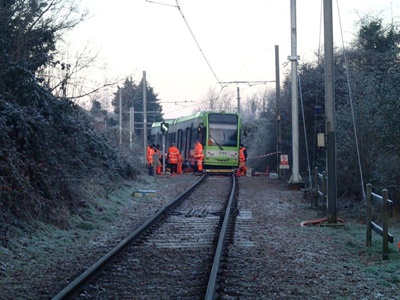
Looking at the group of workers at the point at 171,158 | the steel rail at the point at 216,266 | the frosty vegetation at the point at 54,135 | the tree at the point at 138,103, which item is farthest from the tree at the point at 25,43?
the tree at the point at 138,103

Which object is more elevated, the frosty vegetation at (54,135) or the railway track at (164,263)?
the frosty vegetation at (54,135)

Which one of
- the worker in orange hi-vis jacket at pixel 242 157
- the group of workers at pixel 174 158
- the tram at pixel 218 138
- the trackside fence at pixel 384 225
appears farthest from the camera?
the worker in orange hi-vis jacket at pixel 242 157

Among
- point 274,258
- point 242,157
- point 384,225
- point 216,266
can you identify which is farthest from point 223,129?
point 216,266

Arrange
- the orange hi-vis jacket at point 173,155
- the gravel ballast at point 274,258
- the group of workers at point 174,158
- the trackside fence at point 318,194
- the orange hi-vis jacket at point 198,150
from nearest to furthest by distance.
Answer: the gravel ballast at point 274,258, the trackside fence at point 318,194, the group of workers at point 174,158, the orange hi-vis jacket at point 198,150, the orange hi-vis jacket at point 173,155

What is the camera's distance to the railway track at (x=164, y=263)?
811 cm

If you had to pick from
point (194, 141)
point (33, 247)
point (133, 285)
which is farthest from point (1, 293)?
point (194, 141)

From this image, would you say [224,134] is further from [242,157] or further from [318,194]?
[318,194]

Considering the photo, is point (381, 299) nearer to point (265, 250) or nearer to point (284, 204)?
point (265, 250)

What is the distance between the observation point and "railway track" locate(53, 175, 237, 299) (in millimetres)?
8109

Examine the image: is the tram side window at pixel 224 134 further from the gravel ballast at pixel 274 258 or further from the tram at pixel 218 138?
the gravel ballast at pixel 274 258

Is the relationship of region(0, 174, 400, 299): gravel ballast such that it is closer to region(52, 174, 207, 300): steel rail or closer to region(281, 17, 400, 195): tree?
region(52, 174, 207, 300): steel rail

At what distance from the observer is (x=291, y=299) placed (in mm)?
7832

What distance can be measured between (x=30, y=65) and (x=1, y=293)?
9.54 m

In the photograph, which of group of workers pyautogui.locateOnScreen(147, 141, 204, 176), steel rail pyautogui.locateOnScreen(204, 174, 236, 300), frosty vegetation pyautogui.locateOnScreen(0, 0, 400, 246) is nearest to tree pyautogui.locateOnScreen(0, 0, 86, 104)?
frosty vegetation pyautogui.locateOnScreen(0, 0, 400, 246)
